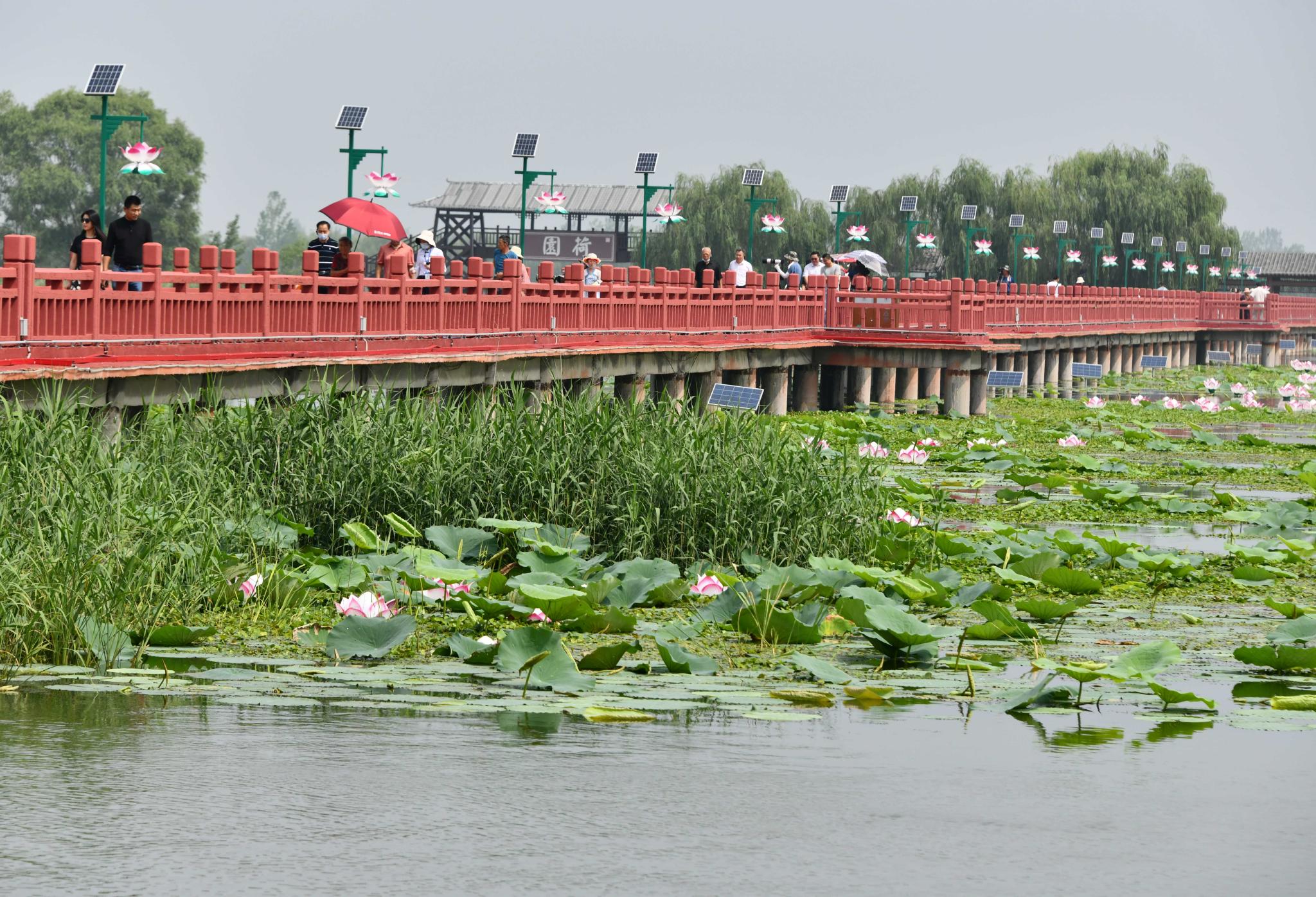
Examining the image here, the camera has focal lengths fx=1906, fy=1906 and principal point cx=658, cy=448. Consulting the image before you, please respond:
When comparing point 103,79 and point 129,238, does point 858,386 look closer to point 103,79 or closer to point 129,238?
point 103,79

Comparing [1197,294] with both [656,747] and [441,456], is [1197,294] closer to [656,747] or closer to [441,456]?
[441,456]

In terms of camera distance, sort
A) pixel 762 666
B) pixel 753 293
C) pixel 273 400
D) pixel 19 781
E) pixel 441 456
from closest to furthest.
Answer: pixel 19 781, pixel 762 666, pixel 441 456, pixel 273 400, pixel 753 293

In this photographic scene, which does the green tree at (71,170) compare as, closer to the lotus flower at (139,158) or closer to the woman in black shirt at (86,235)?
the lotus flower at (139,158)

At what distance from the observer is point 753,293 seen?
26719mm

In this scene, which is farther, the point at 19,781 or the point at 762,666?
the point at 762,666

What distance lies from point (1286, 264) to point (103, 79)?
90.1m

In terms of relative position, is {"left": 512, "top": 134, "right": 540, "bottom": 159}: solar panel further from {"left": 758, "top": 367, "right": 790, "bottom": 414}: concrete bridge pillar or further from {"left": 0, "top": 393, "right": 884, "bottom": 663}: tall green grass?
{"left": 0, "top": 393, "right": 884, "bottom": 663}: tall green grass

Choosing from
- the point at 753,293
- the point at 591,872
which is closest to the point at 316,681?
the point at 591,872

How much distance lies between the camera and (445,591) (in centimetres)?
913

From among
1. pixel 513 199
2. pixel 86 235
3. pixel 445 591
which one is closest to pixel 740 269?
pixel 86 235

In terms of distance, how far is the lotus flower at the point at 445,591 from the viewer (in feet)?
30.1

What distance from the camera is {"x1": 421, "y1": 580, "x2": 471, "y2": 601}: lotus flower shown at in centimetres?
916

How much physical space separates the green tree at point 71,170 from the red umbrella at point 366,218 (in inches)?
2254

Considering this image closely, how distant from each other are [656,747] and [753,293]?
66.6 feet
